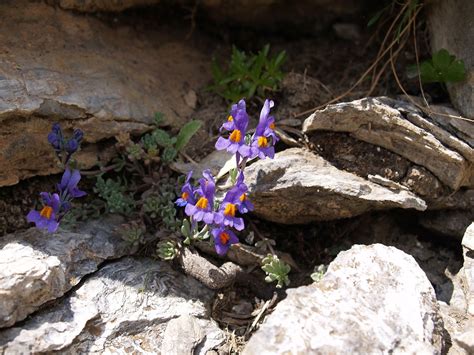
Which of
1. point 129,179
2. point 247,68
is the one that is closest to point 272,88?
point 247,68

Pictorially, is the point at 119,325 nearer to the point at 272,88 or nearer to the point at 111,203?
the point at 111,203

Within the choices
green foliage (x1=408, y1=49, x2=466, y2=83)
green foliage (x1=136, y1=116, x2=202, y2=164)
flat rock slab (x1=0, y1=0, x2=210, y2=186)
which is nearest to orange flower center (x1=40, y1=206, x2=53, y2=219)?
flat rock slab (x1=0, y1=0, x2=210, y2=186)

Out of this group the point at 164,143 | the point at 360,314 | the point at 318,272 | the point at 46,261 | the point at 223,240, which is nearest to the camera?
the point at 360,314

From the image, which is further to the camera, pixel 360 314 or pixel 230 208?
pixel 230 208

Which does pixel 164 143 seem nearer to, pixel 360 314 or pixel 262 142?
pixel 262 142

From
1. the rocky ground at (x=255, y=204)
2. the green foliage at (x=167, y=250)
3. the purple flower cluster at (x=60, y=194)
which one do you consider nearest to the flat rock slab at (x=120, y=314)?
the rocky ground at (x=255, y=204)

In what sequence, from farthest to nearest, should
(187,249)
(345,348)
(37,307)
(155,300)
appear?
(187,249)
(155,300)
(37,307)
(345,348)

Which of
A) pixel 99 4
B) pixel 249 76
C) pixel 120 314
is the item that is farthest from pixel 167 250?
pixel 99 4
